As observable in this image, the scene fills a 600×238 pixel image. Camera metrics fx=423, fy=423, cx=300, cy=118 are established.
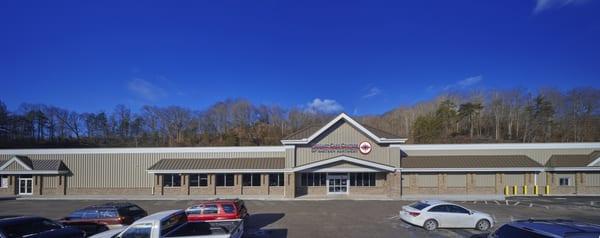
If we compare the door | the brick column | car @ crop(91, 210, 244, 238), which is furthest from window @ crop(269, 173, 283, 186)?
car @ crop(91, 210, 244, 238)

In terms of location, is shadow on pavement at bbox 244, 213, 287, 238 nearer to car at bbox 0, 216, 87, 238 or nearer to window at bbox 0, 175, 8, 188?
car at bbox 0, 216, 87, 238

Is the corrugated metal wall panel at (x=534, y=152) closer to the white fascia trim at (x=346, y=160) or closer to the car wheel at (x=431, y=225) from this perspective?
the white fascia trim at (x=346, y=160)

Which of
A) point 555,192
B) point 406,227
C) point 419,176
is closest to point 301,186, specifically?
point 419,176

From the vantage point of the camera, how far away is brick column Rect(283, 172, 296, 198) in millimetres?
36562

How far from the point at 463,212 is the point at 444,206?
93cm

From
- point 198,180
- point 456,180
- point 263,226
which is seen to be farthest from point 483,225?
point 198,180

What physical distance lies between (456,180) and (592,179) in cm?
1231

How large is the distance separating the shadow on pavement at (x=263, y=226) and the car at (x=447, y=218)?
6.25 meters

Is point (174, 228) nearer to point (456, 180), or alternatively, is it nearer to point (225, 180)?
point (225, 180)

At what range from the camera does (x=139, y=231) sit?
40.5ft

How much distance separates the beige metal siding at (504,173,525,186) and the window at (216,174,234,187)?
24.8m

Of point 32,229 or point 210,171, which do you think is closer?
point 32,229

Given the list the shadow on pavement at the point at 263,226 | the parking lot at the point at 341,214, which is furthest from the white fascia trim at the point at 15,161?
the shadow on pavement at the point at 263,226

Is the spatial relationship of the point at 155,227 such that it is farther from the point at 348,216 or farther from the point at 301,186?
the point at 301,186
